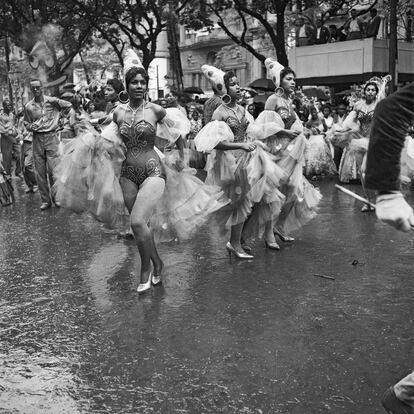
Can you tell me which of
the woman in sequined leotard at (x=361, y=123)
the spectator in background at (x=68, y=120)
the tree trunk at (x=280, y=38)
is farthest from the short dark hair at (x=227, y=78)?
the tree trunk at (x=280, y=38)

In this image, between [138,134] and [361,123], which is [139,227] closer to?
[138,134]

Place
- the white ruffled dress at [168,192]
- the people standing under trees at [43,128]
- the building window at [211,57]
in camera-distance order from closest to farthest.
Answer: the white ruffled dress at [168,192]
the people standing under trees at [43,128]
the building window at [211,57]

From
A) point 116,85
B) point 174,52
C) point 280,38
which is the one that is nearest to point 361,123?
point 116,85

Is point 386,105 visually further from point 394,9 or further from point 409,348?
point 394,9

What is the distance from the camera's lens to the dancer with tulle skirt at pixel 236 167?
23.4 feet

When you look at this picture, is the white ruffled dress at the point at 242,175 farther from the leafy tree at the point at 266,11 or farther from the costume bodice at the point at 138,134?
the leafy tree at the point at 266,11

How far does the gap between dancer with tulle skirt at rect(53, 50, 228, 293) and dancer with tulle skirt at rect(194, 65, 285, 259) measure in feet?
0.75

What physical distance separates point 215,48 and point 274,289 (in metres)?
48.1

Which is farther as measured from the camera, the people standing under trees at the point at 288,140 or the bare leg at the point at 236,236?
the people standing under trees at the point at 288,140

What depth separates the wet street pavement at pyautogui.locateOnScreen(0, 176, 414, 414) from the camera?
156 inches

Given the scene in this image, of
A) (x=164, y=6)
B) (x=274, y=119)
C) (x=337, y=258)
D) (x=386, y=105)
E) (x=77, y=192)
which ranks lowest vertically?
(x=337, y=258)

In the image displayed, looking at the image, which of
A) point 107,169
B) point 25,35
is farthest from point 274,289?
point 25,35

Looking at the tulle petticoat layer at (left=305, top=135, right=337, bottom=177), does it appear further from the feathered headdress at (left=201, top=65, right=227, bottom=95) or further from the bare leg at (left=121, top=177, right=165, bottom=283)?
the bare leg at (left=121, top=177, right=165, bottom=283)

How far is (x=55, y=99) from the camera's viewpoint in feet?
39.7
